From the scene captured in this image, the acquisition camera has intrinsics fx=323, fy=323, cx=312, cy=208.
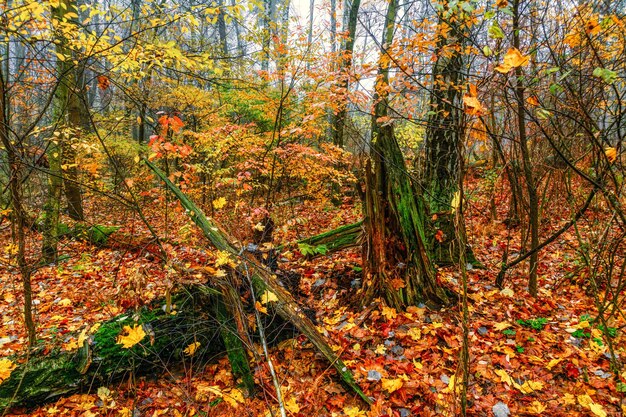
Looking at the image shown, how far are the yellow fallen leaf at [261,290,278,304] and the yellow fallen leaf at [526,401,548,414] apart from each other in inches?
97.0

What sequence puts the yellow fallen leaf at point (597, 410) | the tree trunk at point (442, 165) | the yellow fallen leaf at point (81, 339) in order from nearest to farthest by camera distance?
the yellow fallen leaf at point (597, 410), the yellow fallen leaf at point (81, 339), the tree trunk at point (442, 165)

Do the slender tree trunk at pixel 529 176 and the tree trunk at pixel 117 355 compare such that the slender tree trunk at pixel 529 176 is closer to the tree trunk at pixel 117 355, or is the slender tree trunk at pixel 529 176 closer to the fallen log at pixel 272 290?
the fallen log at pixel 272 290

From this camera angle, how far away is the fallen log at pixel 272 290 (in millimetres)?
3307

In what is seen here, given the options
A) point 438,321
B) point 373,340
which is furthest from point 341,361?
point 438,321

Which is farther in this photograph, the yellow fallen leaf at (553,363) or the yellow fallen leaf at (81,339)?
the yellow fallen leaf at (81,339)

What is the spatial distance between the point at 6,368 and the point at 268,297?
2.75 m

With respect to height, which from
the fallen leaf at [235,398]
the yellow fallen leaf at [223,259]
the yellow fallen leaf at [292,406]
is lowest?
the fallen leaf at [235,398]

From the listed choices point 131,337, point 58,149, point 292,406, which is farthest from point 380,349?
point 58,149

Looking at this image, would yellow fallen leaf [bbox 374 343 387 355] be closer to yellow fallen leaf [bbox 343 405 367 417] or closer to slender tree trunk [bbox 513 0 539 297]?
yellow fallen leaf [bbox 343 405 367 417]

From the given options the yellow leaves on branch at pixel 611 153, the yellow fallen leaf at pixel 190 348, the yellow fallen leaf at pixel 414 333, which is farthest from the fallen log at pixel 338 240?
the yellow leaves on branch at pixel 611 153

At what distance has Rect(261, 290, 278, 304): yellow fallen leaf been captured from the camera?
3504 millimetres

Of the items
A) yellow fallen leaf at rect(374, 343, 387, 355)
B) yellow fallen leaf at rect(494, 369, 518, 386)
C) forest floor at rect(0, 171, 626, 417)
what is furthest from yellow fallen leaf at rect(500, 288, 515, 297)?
yellow fallen leaf at rect(374, 343, 387, 355)

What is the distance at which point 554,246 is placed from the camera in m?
5.48

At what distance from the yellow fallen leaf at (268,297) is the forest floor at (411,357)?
0.51 metres
